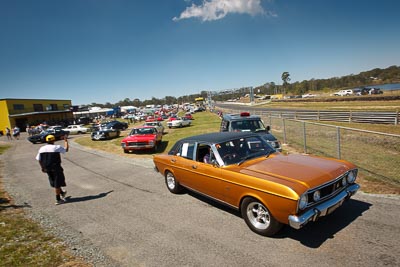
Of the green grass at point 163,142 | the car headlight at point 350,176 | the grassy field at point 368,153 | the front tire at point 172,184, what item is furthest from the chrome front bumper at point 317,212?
the green grass at point 163,142

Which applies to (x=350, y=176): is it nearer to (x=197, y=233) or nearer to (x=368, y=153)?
(x=197, y=233)

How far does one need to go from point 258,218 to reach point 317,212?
3.16ft

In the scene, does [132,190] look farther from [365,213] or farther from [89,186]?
[365,213]

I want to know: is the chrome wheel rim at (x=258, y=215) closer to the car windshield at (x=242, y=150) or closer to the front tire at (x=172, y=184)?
the car windshield at (x=242, y=150)

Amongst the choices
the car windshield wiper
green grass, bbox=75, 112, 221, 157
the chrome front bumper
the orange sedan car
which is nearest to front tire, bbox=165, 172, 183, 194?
the orange sedan car

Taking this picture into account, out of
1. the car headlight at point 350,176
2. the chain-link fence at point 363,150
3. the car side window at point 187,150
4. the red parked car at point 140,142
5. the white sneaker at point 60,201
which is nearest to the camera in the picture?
the car headlight at point 350,176

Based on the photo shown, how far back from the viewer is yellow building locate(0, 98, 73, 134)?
42.8 metres

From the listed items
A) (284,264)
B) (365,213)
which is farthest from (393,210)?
(284,264)

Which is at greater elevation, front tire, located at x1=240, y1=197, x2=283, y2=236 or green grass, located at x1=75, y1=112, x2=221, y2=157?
front tire, located at x1=240, y1=197, x2=283, y2=236

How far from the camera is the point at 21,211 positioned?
5.59 metres

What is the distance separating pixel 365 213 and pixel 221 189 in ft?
8.91

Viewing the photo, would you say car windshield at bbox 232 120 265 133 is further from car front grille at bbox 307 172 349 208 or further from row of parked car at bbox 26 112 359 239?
car front grille at bbox 307 172 349 208

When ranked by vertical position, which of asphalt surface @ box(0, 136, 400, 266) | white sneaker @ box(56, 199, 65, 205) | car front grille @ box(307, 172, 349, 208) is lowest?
asphalt surface @ box(0, 136, 400, 266)

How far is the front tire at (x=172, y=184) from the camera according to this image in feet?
19.4
